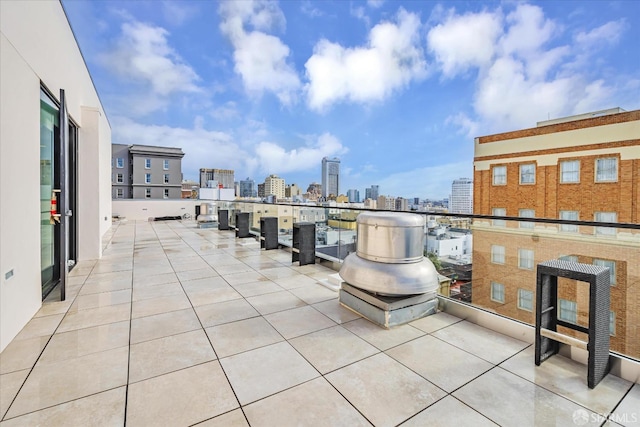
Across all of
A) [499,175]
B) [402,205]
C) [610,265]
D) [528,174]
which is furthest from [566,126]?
[610,265]

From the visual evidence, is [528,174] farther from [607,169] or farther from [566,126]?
[607,169]

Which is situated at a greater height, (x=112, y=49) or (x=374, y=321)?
(x=112, y=49)

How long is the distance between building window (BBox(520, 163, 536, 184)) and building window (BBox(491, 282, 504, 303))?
58.0ft

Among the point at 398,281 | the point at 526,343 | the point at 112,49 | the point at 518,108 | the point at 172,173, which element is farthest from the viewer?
the point at 172,173

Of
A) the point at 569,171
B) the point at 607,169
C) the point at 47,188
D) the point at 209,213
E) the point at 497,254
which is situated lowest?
the point at 497,254

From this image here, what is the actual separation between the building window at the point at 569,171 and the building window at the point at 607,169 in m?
1.54

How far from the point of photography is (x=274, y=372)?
188cm

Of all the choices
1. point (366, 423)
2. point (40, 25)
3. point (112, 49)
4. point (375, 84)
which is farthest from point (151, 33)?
point (366, 423)

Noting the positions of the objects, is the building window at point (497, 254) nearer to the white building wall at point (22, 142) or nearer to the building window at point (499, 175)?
the white building wall at point (22, 142)

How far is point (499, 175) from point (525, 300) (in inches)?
742

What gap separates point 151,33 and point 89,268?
10.2 metres

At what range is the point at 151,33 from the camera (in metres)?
10.8

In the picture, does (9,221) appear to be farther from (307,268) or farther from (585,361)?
(585,361)

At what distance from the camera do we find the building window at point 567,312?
2139 millimetres
